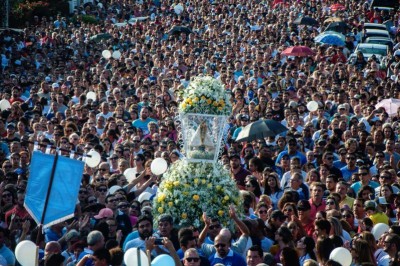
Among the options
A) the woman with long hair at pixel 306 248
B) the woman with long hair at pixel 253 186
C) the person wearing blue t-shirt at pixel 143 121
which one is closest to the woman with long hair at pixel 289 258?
the woman with long hair at pixel 306 248

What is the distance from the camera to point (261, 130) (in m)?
19.7

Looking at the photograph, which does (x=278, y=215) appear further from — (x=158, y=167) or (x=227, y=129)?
(x=227, y=129)

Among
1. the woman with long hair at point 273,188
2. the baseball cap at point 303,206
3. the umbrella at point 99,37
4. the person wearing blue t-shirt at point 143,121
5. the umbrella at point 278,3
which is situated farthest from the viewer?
the umbrella at point 278,3

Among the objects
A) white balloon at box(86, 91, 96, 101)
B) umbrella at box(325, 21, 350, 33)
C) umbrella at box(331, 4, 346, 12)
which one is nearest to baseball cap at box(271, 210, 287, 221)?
white balloon at box(86, 91, 96, 101)

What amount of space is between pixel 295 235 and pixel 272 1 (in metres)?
30.3

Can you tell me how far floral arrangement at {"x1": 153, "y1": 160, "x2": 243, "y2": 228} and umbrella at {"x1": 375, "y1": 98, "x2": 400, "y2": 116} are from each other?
758 centimetres

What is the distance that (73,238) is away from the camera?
1333 cm

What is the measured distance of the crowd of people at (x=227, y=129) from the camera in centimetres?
1338

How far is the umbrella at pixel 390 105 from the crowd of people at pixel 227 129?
0.73 feet

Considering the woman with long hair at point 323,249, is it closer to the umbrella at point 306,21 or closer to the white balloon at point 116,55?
the white balloon at point 116,55

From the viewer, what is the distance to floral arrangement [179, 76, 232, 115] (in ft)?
52.1

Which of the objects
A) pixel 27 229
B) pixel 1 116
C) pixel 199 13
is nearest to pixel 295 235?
pixel 27 229

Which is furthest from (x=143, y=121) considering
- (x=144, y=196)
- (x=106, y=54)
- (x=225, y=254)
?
(x=225, y=254)

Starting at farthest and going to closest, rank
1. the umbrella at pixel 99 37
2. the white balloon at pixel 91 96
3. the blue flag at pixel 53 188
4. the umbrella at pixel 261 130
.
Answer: the umbrella at pixel 99 37, the white balloon at pixel 91 96, the umbrella at pixel 261 130, the blue flag at pixel 53 188
